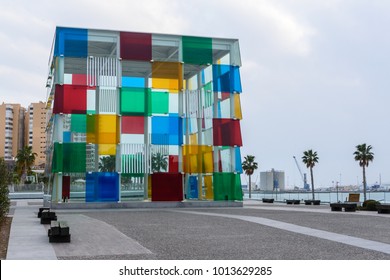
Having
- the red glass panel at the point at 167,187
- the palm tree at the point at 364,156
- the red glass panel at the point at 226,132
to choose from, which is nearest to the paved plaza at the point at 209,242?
the red glass panel at the point at 167,187

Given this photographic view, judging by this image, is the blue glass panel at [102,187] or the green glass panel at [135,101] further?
the green glass panel at [135,101]

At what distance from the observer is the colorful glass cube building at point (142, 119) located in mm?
39531

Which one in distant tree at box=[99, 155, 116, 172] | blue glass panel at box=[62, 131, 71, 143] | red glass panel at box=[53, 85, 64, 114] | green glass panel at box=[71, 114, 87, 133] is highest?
red glass panel at box=[53, 85, 64, 114]

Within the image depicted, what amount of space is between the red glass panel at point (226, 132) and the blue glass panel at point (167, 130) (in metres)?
3.36

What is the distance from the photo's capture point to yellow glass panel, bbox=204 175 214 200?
43438 mm

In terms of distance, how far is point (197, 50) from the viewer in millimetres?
43875

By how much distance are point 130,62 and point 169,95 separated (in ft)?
15.2

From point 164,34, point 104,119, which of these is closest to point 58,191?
point 104,119

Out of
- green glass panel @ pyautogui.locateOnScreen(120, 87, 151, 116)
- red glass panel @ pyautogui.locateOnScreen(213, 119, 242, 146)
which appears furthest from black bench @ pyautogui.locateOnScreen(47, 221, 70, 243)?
red glass panel @ pyautogui.locateOnScreen(213, 119, 242, 146)

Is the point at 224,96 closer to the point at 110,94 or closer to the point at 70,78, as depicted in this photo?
the point at 110,94

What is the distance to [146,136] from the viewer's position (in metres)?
42.3

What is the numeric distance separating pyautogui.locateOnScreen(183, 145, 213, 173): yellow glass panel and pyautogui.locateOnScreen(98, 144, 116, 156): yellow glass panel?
6.29 m

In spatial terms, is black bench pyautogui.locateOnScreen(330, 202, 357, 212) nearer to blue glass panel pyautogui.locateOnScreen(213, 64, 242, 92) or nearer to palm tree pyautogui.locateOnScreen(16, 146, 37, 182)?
blue glass panel pyautogui.locateOnScreen(213, 64, 242, 92)

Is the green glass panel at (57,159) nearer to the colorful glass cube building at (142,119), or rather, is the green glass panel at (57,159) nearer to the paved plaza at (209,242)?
the colorful glass cube building at (142,119)
